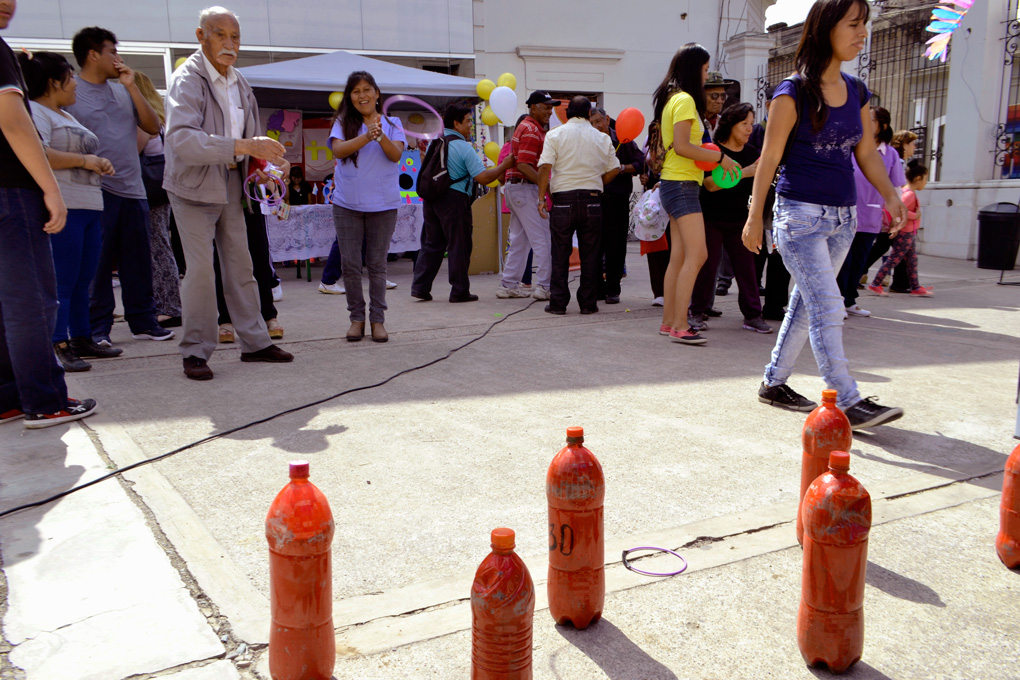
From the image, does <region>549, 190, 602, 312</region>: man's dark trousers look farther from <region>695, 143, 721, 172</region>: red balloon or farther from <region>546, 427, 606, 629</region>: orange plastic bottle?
<region>546, 427, 606, 629</region>: orange plastic bottle

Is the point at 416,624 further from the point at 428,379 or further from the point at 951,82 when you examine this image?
the point at 951,82

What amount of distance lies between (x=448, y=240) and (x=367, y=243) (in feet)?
8.32

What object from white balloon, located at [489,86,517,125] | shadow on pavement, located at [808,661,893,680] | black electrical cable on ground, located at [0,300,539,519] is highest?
white balloon, located at [489,86,517,125]

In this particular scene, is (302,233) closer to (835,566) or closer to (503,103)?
(503,103)

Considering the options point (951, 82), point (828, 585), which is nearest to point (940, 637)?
point (828, 585)

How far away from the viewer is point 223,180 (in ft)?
16.1

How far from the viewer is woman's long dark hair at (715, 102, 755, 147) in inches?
258

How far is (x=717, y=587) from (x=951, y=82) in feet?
43.2

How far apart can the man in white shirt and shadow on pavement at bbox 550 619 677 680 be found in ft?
16.8

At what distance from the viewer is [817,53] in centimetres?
387

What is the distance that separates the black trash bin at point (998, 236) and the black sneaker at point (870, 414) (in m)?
8.28

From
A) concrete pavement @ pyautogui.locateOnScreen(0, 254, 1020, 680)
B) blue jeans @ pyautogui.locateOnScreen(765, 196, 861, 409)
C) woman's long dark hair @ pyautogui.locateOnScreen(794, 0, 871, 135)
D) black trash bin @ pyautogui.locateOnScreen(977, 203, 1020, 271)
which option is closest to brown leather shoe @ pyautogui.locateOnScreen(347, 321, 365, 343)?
concrete pavement @ pyautogui.locateOnScreen(0, 254, 1020, 680)

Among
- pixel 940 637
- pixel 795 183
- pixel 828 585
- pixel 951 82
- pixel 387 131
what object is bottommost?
pixel 940 637

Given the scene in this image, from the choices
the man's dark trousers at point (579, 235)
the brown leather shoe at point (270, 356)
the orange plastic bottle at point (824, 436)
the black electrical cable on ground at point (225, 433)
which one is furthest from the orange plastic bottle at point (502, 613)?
the man's dark trousers at point (579, 235)
